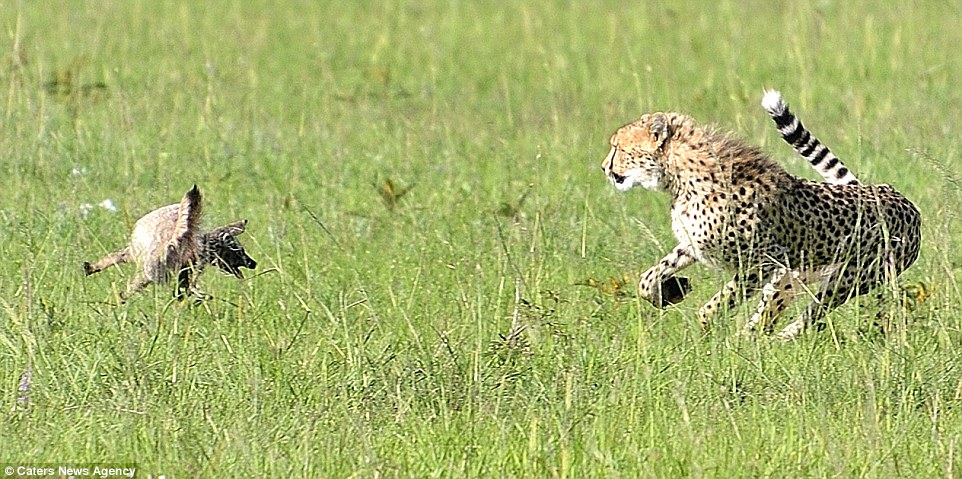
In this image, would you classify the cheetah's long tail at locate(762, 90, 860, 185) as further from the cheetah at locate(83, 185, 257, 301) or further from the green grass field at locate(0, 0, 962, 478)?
the cheetah at locate(83, 185, 257, 301)

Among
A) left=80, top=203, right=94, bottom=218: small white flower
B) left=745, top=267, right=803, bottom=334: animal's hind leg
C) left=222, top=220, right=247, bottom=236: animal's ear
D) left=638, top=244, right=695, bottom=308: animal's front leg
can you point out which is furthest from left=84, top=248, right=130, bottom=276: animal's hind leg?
left=745, top=267, right=803, bottom=334: animal's hind leg

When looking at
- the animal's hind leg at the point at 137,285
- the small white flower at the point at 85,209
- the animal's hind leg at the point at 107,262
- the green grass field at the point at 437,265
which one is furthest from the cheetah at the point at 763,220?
the small white flower at the point at 85,209

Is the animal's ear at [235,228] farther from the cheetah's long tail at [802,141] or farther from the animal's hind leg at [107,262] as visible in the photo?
the cheetah's long tail at [802,141]

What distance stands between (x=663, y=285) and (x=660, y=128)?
2.01 ft

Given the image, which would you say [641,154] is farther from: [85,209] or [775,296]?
[85,209]

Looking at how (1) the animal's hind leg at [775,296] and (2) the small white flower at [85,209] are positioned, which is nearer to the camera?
(1) the animal's hind leg at [775,296]

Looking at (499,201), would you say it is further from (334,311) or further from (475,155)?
(334,311)

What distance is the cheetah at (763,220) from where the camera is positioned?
514cm

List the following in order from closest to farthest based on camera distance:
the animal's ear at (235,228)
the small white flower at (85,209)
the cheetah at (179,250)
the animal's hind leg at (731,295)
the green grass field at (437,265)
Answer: the green grass field at (437,265)
the animal's hind leg at (731,295)
the cheetah at (179,250)
the animal's ear at (235,228)
the small white flower at (85,209)

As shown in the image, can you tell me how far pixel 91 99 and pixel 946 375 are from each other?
5.20m

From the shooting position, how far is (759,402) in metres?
4.16

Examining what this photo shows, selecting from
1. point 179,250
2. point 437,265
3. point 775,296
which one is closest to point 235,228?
point 179,250

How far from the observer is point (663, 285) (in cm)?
505

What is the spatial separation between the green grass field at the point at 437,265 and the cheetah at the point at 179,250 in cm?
8
